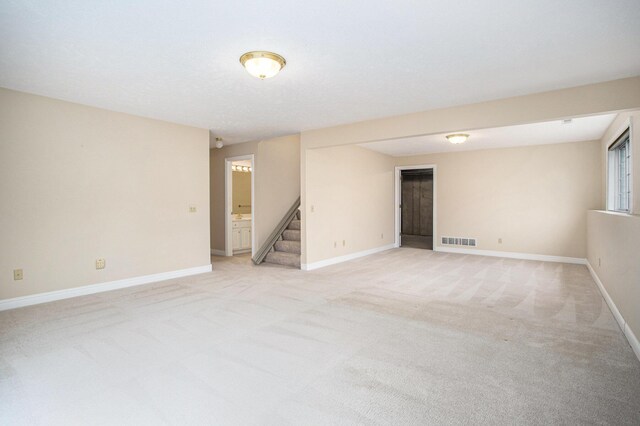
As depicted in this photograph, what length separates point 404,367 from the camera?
242cm

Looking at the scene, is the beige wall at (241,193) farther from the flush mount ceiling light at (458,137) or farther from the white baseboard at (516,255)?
the flush mount ceiling light at (458,137)

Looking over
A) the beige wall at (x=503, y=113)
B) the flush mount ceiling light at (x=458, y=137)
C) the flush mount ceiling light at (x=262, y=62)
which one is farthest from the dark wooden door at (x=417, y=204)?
the flush mount ceiling light at (x=262, y=62)

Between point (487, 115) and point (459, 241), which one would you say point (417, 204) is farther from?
point (487, 115)

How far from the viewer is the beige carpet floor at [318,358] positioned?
1.91 metres

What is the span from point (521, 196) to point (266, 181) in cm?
558

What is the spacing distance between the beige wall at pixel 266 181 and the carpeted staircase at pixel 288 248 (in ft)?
0.95

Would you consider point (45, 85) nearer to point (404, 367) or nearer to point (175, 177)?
point (175, 177)

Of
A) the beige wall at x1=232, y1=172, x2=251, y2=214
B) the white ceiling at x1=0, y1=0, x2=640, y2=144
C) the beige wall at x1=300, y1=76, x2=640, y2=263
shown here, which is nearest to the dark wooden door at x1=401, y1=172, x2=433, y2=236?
the beige wall at x1=232, y1=172, x2=251, y2=214

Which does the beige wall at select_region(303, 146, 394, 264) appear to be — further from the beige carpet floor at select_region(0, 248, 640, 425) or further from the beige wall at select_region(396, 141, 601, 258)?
the beige carpet floor at select_region(0, 248, 640, 425)

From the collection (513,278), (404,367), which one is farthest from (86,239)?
(513,278)

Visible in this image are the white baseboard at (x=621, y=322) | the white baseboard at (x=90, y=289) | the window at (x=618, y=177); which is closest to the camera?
the white baseboard at (x=621, y=322)

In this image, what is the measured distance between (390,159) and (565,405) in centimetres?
728

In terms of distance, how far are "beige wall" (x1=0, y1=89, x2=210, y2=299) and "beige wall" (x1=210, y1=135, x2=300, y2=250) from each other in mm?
1312

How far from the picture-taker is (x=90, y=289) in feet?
14.2
